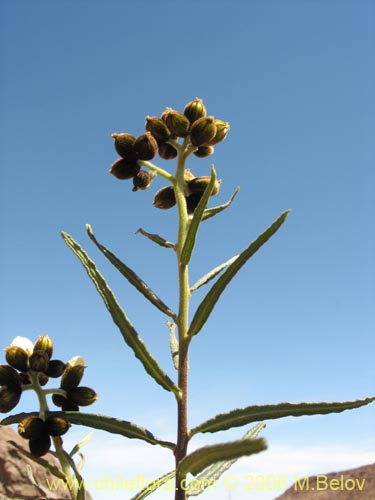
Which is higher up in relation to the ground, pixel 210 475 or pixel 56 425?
pixel 56 425

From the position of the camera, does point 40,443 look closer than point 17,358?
Yes

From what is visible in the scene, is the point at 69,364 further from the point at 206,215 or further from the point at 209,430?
the point at 206,215

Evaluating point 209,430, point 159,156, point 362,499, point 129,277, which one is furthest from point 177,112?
point 362,499

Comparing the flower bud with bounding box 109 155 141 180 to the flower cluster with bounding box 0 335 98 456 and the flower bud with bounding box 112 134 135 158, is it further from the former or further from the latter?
the flower cluster with bounding box 0 335 98 456

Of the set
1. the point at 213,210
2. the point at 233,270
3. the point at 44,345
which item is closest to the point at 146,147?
the point at 213,210

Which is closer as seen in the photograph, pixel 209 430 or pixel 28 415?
pixel 209 430

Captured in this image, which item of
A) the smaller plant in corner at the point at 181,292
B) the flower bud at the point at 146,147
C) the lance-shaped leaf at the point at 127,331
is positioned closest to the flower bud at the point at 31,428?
the smaller plant in corner at the point at 181,292

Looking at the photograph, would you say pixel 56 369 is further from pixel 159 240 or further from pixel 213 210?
pixel 213 210
